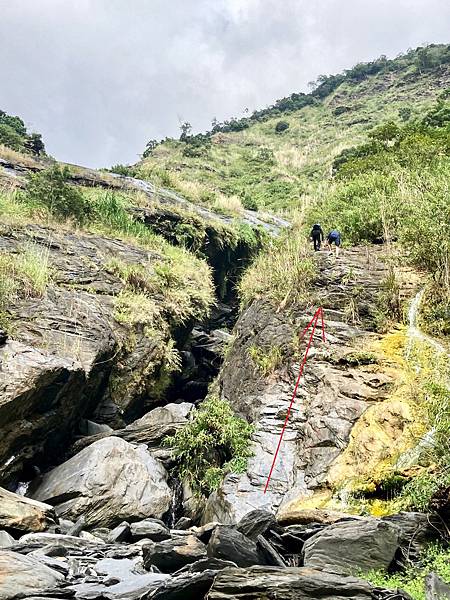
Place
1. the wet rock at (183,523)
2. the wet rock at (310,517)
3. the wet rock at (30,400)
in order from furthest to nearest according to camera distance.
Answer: the wet rock at (183,523)
the wet rock at (30,400)
the wet rock at (310,517)

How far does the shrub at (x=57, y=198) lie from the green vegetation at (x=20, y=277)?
374 cm

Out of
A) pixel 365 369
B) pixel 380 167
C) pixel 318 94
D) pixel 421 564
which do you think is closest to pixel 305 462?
pixel 365 369

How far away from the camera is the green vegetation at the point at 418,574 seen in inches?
153

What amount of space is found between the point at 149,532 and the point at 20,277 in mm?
5808

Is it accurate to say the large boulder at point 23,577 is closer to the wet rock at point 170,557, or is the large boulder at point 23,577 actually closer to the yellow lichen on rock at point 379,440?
the wet rock at point 170,557

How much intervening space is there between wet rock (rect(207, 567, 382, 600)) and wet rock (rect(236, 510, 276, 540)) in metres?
1.66

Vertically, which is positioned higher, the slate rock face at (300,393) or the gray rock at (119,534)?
the slate rock face at (300,393)

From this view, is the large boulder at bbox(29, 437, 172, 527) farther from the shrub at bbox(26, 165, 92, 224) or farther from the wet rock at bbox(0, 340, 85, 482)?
the shrub at bbox(26, 165, 92, 224)

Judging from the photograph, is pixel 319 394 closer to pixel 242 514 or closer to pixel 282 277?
pixel 242 514

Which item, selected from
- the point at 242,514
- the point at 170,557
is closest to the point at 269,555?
the point at 170,557

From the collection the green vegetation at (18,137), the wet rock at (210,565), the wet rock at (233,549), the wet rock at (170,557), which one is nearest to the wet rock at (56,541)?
the wet rock at (170,557)

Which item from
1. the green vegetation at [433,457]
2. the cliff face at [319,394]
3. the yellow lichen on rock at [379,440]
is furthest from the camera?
the cliff face at [319,394]

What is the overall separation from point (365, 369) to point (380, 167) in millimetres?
11249

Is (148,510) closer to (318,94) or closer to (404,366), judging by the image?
(404,366)
